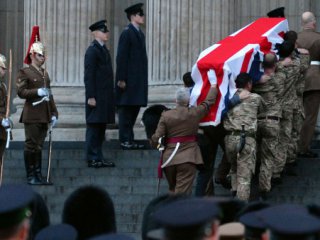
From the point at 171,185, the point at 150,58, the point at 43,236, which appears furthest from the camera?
the point at 150,58

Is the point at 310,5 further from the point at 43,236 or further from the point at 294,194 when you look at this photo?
the point at 43,236

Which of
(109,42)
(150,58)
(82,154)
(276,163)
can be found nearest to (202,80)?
(276,163)

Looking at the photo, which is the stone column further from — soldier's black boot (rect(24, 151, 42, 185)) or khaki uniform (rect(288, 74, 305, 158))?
khaki uniform (rect(288, 74, 305, 158))

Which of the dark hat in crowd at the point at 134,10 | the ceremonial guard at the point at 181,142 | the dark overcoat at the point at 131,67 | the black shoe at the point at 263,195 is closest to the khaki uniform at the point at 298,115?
the black shoe at the point at 263,195

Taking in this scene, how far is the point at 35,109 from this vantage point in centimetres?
1694

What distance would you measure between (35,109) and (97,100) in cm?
85

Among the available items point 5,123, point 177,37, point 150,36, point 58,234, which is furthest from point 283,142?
point 58,234

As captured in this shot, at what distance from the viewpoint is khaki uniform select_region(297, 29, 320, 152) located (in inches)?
675

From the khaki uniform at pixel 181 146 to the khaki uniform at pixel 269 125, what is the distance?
2.85ft

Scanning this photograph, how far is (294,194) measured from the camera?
15961 mm

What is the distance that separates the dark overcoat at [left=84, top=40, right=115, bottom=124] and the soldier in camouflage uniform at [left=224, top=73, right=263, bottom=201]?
105 inches

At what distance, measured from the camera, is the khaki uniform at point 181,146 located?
1472 cm

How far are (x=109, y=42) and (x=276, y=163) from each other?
7967mm

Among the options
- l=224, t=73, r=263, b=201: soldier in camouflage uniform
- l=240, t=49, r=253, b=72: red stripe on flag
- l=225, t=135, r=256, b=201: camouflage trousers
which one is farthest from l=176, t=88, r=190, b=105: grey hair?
l=240, t=49, r=253, b=72: red stripe on flag
